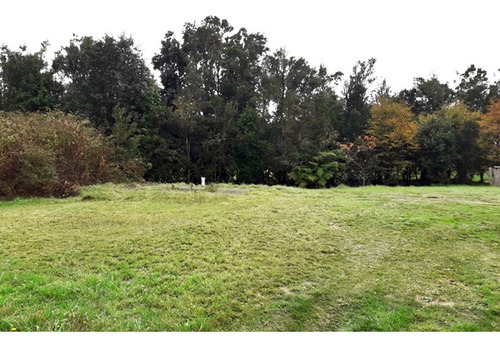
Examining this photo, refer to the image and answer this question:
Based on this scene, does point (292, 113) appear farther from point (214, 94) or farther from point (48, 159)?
point (48, 159)

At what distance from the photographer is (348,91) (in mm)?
18734

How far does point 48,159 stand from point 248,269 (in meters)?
6.62

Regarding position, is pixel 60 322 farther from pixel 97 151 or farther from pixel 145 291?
pixel 97 151

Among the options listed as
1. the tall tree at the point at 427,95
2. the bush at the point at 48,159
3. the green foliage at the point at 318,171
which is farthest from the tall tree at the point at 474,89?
the bush at the point at 48,159

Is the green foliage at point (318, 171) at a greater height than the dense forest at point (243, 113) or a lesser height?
lesser

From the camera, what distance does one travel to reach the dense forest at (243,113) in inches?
570

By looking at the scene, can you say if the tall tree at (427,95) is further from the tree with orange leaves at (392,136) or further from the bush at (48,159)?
the bush at (48,159)

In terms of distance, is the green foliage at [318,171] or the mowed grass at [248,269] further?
the green foliage at [318,171]

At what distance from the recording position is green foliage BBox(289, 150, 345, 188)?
14.3m

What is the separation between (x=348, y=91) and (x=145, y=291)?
729 inches

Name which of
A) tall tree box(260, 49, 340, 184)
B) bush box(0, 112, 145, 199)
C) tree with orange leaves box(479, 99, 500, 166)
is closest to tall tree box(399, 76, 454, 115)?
tree with orange leaves box(479, 99, 500, 166)

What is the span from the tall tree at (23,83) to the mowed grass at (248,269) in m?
10.8
